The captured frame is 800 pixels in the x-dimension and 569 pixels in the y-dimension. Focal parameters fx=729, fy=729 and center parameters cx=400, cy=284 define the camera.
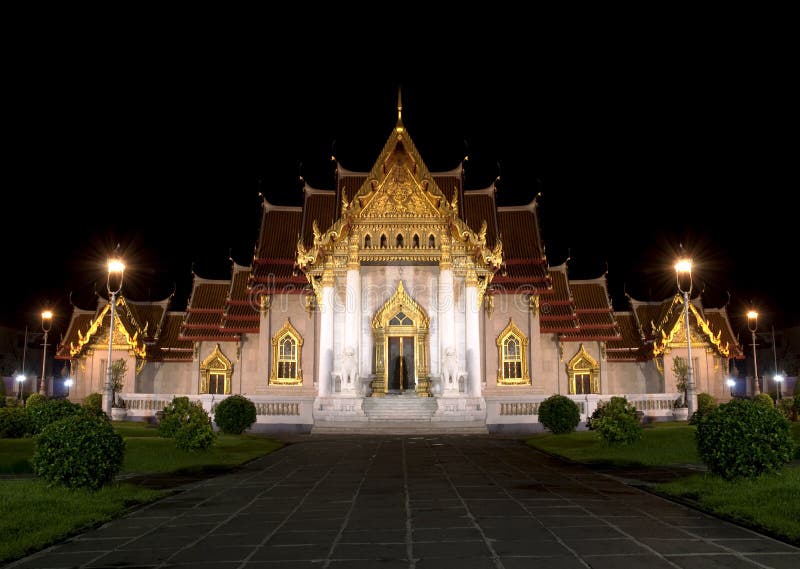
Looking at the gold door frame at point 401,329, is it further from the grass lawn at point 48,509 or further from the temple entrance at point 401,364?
the grass lawn at point 48,509

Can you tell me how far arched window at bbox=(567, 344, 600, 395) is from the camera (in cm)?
4184

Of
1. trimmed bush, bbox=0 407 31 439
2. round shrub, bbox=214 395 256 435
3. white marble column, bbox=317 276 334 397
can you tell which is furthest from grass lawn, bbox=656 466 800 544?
white marble column, bbox=317 276 334 397

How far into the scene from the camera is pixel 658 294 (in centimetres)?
6694

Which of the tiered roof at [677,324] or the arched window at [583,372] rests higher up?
the tiered roof at [677,324]

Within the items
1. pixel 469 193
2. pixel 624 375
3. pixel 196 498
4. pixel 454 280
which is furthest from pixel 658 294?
pixel 196 498

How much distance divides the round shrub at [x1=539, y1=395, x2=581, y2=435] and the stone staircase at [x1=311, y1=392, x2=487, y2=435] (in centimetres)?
400

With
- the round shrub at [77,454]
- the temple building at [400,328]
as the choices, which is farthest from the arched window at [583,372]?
the round shrub at [77,454]

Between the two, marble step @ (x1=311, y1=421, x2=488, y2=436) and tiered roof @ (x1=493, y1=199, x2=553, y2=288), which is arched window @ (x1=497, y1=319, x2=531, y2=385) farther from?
marble step @ (x1=311, y1=421, x2=488, y2=436)

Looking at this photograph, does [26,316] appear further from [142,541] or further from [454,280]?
[142,541]

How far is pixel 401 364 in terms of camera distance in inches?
1298

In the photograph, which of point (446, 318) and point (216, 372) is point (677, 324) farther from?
point (216, 372)

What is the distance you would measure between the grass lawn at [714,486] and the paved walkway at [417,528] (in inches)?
15.4

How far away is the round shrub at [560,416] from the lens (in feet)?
81.8

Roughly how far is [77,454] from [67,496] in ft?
2.25
